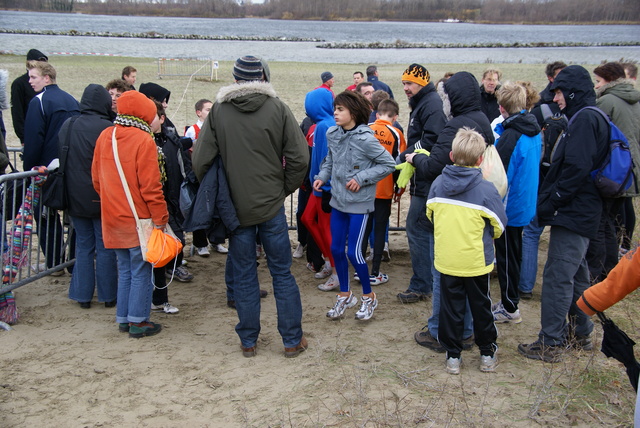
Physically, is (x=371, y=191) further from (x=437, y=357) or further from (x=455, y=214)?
(x=437, y=357)

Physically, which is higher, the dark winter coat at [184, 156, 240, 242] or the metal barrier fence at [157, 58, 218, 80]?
the metal barrier fence at [157, 58, 218, 80]

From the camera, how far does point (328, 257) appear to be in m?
6.27

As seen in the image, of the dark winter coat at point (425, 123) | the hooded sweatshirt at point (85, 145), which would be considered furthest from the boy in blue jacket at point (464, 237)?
the hooded sweatshirt at point (85, 145)

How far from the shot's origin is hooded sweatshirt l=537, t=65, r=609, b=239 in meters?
4.17

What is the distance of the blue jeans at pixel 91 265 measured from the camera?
5359mm

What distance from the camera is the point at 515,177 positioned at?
5113 millimetres

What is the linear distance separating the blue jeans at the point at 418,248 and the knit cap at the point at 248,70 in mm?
1950

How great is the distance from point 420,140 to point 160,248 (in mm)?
2506

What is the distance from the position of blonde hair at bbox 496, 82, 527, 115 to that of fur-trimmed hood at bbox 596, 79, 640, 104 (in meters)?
1.20

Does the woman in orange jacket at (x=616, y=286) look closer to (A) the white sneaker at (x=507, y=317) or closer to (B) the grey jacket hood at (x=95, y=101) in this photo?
(A) the white sneaker at (x=507, y=317)

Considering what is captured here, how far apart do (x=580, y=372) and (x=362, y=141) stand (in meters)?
2.52

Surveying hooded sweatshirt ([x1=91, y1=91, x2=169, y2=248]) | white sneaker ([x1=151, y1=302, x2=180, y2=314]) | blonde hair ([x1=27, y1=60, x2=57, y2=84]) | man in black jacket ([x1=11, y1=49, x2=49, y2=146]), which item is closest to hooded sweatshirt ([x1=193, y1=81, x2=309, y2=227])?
hooded sweatshirt ([x1=91, y1=91, x2=169, y2=248])

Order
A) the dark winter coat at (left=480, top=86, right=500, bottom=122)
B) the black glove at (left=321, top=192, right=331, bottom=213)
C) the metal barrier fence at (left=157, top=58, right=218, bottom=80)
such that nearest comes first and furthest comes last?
1. the black glove at (left=321, top=192, right=331, bottom=213)
2. the dark winter coat at (left=480, top=86, right=500, bottom=122)
3. the metal barrier fence at (left=157, top=58, right=218, bottom=80)

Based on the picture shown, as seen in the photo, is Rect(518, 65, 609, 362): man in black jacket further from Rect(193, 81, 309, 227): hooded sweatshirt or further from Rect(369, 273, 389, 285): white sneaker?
Rect(193, 81, 309, 227): hooded sweatshirt
